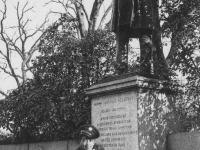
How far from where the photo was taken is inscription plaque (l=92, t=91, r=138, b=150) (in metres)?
7.39

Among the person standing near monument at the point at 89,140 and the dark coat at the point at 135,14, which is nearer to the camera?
the person standing near monument at the point at 89,140

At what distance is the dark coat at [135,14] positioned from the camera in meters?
7.94

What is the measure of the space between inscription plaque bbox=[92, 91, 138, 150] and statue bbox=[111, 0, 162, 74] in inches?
22.3

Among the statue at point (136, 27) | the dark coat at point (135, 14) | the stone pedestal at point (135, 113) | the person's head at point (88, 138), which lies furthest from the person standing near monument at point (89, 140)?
the dark coat at point (135, 14)

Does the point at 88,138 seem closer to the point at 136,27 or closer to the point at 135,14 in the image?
the point at 136,27

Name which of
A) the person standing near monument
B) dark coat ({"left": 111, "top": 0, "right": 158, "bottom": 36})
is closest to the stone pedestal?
dark coat ({"left": 111, "top": 0, "right": 158, "bottom": 36})

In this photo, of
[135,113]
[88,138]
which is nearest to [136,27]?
[135,113]

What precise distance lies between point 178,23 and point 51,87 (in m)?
4.31

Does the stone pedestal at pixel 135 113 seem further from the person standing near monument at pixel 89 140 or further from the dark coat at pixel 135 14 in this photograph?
the person standing near monument at pixel 89 140

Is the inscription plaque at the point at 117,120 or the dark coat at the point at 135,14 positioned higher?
the dark coat at the point at 135,14

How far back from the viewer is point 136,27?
7926mm

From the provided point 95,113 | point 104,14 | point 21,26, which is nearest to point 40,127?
point 95,113

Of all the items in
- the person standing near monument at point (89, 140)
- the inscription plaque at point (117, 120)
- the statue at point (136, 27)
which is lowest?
the person standing near monument at point (89, 140)

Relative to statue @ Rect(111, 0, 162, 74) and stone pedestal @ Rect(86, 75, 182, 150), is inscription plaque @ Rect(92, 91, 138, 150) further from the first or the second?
statue @ Rect(111, 0, 162, 74)
